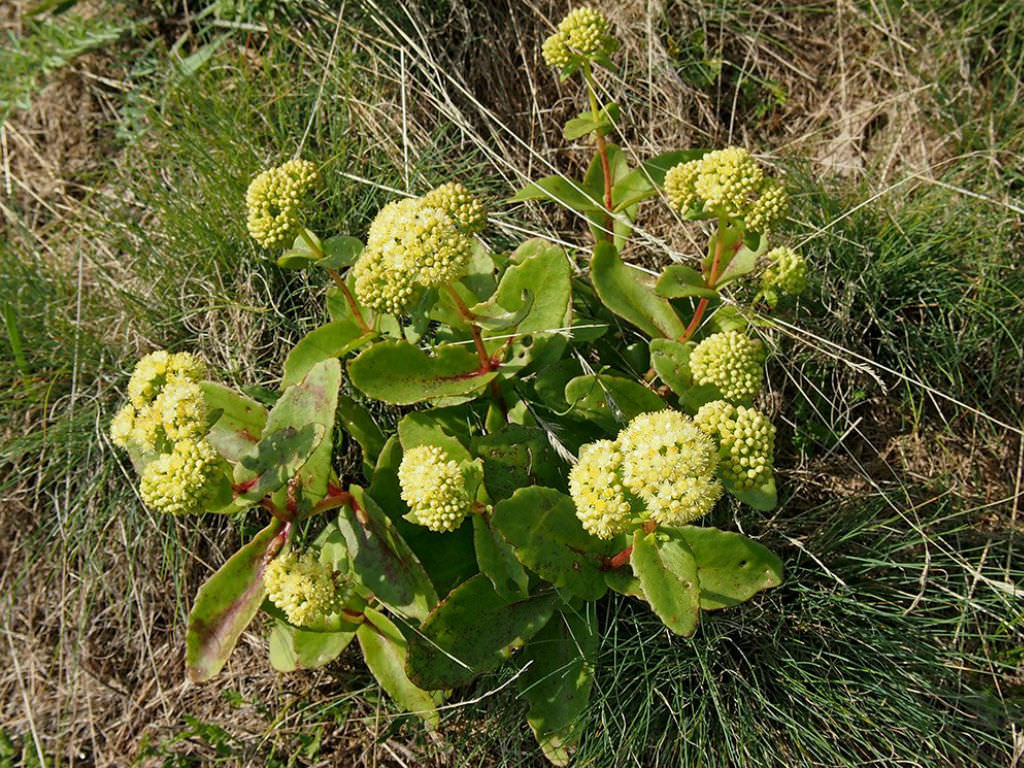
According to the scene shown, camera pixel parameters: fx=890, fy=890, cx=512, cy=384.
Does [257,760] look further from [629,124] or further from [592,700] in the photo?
[629,124]

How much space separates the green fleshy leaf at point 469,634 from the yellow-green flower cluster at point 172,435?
877 mm

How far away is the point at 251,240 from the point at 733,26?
9.03 feet

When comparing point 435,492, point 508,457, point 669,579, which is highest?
point 435,492

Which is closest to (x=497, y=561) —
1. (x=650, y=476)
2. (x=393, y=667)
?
(x=393, y=667)

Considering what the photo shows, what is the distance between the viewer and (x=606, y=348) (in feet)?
12.5

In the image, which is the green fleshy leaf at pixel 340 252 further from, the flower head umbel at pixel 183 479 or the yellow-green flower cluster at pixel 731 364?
the yellow-green flower cluster at pixel 731 364

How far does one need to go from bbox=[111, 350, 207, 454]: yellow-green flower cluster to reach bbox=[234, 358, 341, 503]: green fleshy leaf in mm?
247

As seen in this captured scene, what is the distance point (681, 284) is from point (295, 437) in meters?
1.52

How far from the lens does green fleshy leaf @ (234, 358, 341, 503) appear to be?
9.88 feet

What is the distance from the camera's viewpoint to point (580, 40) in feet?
11.3

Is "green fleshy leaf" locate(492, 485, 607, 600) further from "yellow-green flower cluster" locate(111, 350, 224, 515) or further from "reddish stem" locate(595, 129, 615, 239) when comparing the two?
"reddish stem" locate(595, 129, 615, 239)

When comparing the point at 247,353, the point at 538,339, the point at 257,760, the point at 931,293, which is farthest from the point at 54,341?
the point at 931,293

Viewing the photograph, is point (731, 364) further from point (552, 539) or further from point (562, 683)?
point (562, 683)

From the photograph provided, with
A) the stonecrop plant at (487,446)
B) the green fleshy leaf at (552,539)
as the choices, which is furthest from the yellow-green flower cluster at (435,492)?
the green fleshy leaf at (552,539)
